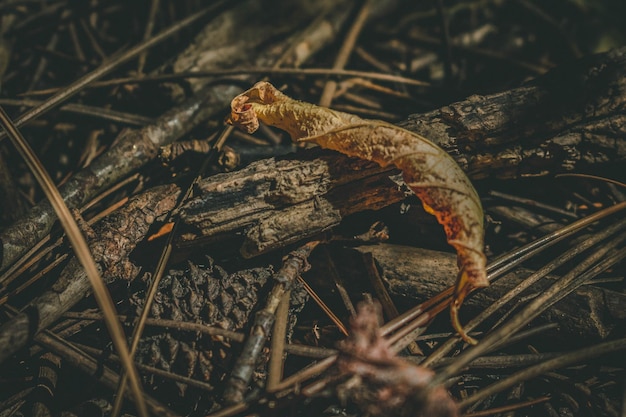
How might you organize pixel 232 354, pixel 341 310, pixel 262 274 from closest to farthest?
1. pixel 232 354
2. pixel 262 274
3. pixel 341 310

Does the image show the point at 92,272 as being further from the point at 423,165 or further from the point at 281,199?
the point at 423,165

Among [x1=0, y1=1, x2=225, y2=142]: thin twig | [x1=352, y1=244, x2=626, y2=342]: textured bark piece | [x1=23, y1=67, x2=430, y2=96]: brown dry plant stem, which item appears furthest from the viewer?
[x1=23, y1=67, x2=430, y2=96]: brown dry plant stem

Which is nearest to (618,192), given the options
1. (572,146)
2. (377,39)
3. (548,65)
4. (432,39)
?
(572,146)

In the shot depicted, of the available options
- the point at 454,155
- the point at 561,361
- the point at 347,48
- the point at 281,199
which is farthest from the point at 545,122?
the point at 347,48

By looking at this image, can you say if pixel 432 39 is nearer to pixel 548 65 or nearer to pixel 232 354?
pixel 548 65

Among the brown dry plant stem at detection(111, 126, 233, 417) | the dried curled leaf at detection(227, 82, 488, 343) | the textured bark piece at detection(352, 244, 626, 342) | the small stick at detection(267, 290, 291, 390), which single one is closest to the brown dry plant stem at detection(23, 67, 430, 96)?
the brown dry plant stem at detection(111, 126, 233, 417)

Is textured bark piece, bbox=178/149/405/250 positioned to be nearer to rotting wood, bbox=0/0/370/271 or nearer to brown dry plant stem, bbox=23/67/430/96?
rotting wood, bbox=0/0/370/271
